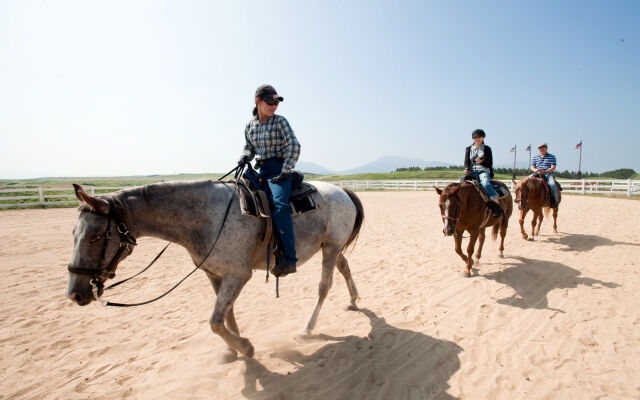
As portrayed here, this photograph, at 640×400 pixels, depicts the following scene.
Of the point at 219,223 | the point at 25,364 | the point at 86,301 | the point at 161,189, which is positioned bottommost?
the point at 25,364

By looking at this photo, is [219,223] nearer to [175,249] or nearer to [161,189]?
[161,189]

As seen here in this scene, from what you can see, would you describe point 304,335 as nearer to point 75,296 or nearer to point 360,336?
point 360,336

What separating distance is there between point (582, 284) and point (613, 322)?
1688mm

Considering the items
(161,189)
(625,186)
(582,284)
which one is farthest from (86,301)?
(625,186)

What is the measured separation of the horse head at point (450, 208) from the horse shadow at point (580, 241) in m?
4.62

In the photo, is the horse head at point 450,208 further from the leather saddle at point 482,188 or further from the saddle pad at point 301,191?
the saddle pad at point 301,191

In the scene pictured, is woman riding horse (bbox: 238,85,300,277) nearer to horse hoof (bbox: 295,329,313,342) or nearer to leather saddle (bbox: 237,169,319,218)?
leather saddle (bbox: 237,169,319,218)

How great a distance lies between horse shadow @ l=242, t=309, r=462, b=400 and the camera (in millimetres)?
2967

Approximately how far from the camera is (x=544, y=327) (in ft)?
13.4

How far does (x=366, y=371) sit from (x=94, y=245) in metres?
3.08

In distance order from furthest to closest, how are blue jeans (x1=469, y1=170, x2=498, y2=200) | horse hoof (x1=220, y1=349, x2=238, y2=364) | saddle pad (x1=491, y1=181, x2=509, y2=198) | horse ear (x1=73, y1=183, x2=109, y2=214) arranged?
1. saddle pad (x1=491, y1=181, x2=509, y2=198)
2. blue jeans (x1=469, y1=170, x2=498, y2=200)
3. horse hoof (x1=220, y1=349, x2=238, y2=364)
4. horse ear (x1=73, y1=183, x2=109, y2=214)

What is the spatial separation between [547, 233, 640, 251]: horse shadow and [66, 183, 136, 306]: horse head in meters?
10.4

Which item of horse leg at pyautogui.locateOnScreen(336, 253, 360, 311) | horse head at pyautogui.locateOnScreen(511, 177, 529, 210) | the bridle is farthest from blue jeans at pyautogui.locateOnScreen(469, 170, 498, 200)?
the bridle

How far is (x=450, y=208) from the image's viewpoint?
19.9ft
